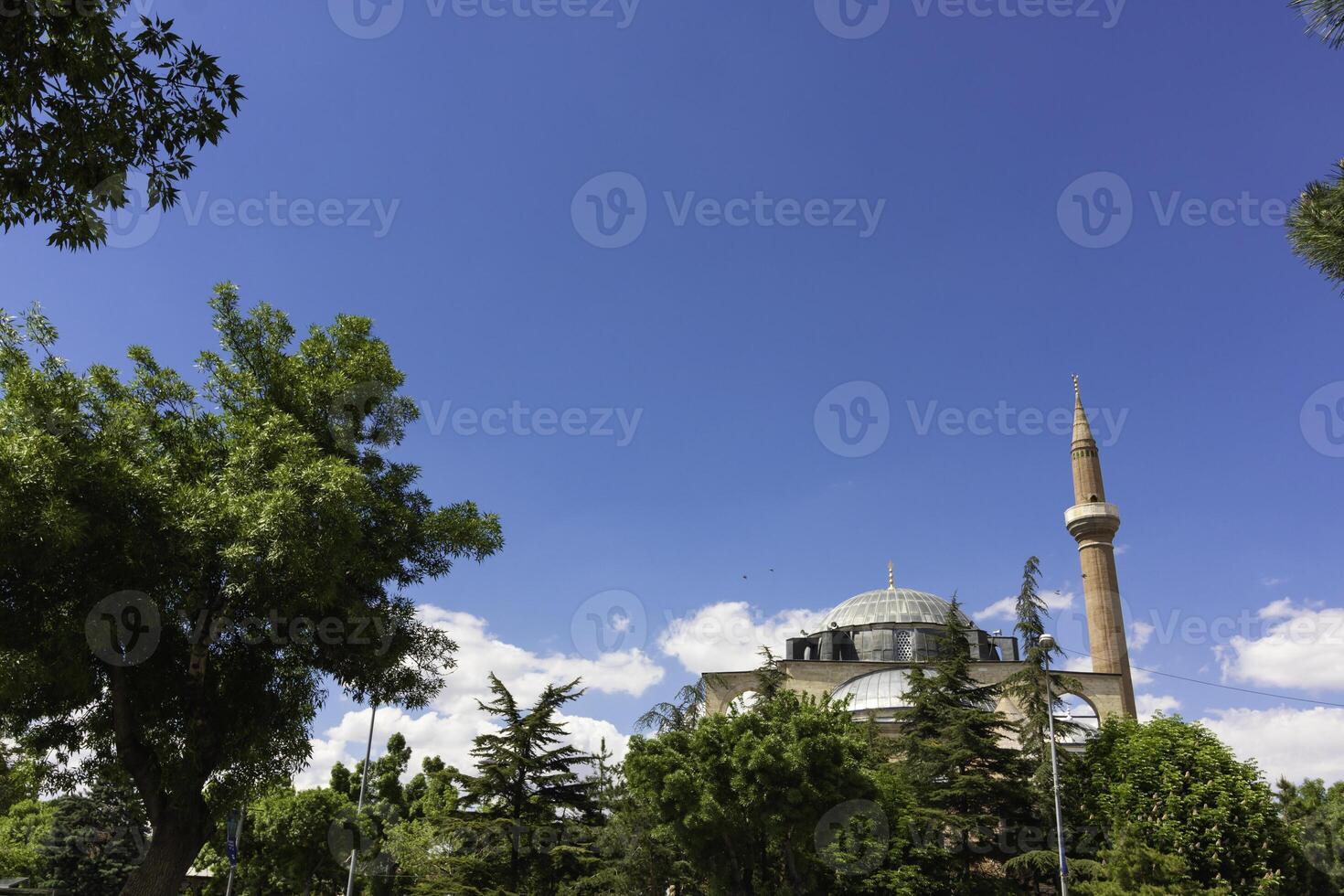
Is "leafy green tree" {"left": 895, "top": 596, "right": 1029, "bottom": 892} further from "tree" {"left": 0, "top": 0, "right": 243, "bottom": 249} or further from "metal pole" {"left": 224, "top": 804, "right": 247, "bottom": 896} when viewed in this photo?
"tree" {"left": 0, "top": 0, "right": 243, "bottom": 249}

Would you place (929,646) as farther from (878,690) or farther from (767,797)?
(767,797)

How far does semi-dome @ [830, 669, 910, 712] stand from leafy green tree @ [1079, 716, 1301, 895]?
1474 centimetres

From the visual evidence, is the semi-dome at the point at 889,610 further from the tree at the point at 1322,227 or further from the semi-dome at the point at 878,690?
the tree at the point at 1322,227

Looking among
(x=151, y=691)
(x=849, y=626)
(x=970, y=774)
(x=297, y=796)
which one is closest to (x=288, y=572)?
(x=151, y=691)

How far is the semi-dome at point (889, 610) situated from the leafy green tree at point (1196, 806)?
85.6ft

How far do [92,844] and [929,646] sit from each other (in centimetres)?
4308

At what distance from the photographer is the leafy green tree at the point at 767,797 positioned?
76.0 feet

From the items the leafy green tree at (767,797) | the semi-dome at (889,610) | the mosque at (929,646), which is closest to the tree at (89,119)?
the leafy green tree at (767,797)

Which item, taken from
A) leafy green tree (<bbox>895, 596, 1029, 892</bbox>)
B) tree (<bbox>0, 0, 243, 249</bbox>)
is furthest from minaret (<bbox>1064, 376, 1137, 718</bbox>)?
tree (<bbox>0, 0, 243, 249</bbox>)

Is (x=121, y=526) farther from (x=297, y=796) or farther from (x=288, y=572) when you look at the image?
(x=297, y=796)

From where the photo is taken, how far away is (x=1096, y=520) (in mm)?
47125

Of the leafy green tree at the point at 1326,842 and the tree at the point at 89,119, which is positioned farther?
the leafy green tree at the point at 1326,842

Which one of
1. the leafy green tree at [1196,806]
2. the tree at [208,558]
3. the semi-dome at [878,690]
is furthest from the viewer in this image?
the semi-dome at [878,690]

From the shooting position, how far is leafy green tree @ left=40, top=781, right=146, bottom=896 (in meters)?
35.6
